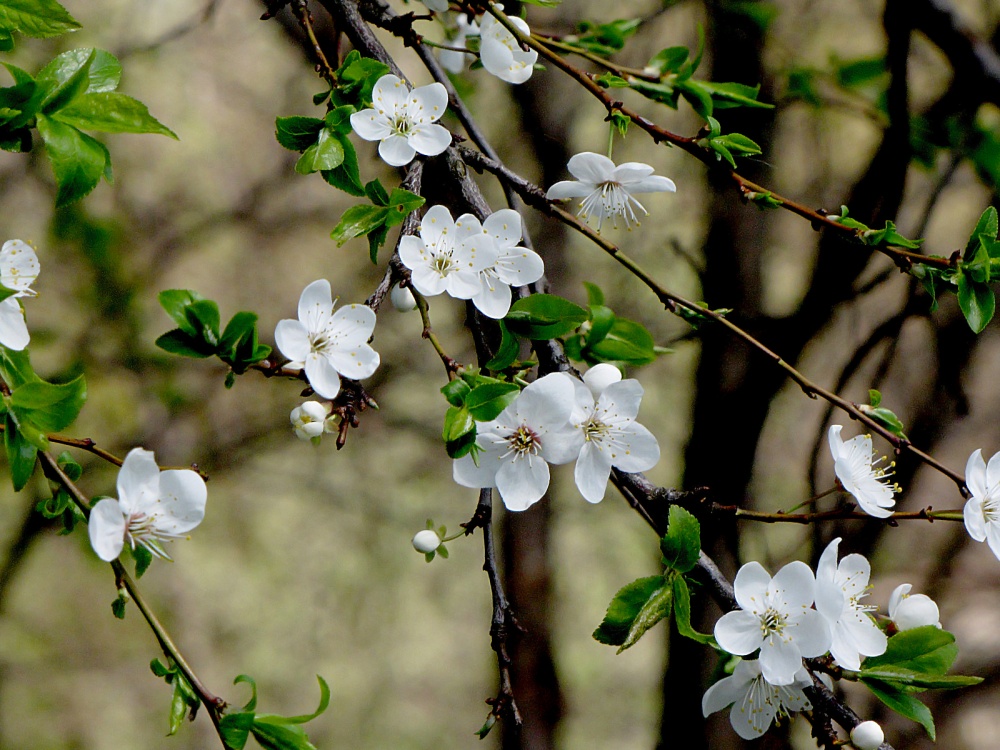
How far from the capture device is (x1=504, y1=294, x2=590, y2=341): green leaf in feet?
2.05

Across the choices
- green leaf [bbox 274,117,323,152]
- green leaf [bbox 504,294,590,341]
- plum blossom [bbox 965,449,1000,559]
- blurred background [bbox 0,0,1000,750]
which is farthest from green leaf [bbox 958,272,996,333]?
blurred background [bbox 0,0,1000,750]

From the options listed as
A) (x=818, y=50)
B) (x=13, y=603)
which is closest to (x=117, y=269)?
(x=13, y=603)

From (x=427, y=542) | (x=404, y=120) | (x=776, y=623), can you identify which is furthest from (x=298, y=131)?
(x=776, y=623)

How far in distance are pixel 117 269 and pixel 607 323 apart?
2521 mm

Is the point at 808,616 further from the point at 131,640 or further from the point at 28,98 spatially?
the point at 131,640

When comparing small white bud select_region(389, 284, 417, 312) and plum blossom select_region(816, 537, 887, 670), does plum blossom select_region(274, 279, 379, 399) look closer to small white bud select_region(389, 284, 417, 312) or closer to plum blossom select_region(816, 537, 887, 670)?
small white bud select_region(389, 284, 417, 312)

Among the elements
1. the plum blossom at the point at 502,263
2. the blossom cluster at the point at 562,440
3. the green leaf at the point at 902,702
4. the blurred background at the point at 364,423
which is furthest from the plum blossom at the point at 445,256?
the blurred background at the point at 364,423

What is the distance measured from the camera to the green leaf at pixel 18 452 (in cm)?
54

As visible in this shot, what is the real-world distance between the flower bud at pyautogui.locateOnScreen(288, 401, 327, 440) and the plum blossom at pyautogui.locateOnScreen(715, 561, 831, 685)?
364 millimetres

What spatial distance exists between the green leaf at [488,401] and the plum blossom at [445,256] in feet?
0.31

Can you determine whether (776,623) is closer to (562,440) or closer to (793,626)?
(793,626)

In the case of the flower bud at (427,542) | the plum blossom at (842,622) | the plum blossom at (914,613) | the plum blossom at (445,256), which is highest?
the plum blossom at (445,256)

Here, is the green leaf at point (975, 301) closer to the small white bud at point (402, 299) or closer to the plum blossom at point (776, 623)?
the plum blossom at point (776, 623)

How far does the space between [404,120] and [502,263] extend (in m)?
0.16
